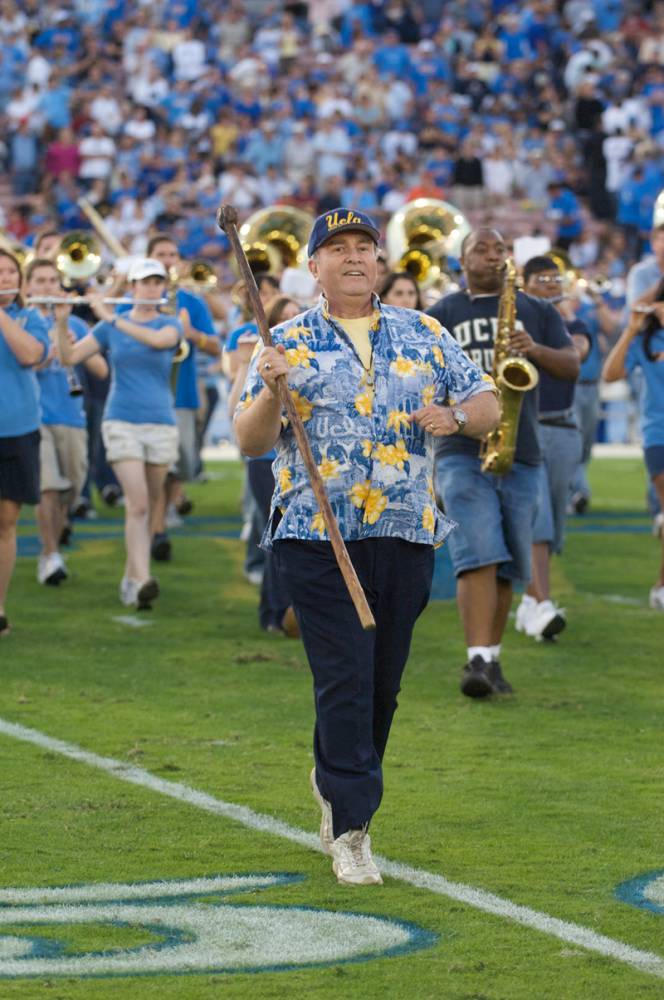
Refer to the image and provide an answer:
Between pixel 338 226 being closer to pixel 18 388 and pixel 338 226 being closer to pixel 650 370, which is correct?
pixel 18 388

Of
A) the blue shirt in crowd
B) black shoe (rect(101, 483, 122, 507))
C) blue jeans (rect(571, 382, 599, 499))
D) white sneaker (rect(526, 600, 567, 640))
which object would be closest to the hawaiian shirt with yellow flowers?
white sneaker (rect(526, 600, 567, 640))

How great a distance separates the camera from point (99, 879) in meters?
6.02

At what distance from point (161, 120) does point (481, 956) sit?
26.7 m

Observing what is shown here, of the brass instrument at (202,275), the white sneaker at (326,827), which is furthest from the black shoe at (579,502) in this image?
the white sneaker at (326,827)

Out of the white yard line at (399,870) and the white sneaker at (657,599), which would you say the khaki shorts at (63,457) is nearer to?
the white sneaker at (657,599)

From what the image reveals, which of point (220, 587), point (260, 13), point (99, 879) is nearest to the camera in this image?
point (99, 879)

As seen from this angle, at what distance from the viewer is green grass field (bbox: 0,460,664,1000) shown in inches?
205

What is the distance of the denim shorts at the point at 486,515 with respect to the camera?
912cm

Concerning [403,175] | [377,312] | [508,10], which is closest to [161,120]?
[403,175]

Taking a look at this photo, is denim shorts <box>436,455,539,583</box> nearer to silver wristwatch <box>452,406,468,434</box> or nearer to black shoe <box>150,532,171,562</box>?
silver wristwatch <box>452,406,468,434</box>

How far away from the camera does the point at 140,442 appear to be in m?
12.2

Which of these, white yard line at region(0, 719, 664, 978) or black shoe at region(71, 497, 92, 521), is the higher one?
white yard line at region(0, 719, 664, 978)

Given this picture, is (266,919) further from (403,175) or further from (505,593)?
(403,175)

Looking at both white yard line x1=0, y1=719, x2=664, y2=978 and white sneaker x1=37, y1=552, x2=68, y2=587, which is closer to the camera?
white yard line x1=0, y1=719, x2=664, y2=978
